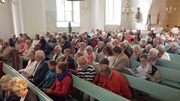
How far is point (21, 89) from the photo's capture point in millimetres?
2008

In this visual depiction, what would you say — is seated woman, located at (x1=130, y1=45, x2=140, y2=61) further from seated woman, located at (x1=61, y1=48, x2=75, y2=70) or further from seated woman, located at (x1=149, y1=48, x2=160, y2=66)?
seated woman, located at (x1=61, y1=48, x2=75, y2=70)

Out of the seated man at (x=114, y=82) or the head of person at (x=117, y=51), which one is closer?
the seated man at (x=114, y=82)

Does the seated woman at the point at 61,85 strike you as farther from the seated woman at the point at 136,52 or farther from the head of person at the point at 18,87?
the seated woman at the point at 136,52

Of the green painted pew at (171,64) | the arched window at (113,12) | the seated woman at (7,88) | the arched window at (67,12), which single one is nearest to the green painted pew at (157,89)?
the green painted pew at (171,64)

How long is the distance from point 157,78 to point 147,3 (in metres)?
13.8

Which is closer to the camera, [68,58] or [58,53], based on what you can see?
[68,58]

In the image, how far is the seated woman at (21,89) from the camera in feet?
6.50

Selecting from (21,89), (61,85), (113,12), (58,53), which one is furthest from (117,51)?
(113,12)

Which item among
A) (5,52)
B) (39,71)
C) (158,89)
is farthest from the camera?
(5,52)

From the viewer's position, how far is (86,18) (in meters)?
13.7

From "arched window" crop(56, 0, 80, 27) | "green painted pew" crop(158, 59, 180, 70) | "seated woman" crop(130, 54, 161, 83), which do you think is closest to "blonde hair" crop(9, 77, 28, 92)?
"seated woman" crop(130, 54, 161, 83)

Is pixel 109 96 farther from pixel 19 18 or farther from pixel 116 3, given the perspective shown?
pixel 116 3

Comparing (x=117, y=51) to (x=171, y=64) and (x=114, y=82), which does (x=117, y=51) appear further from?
(x=171, y=64)

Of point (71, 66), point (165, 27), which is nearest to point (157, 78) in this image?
point (71, 66)
